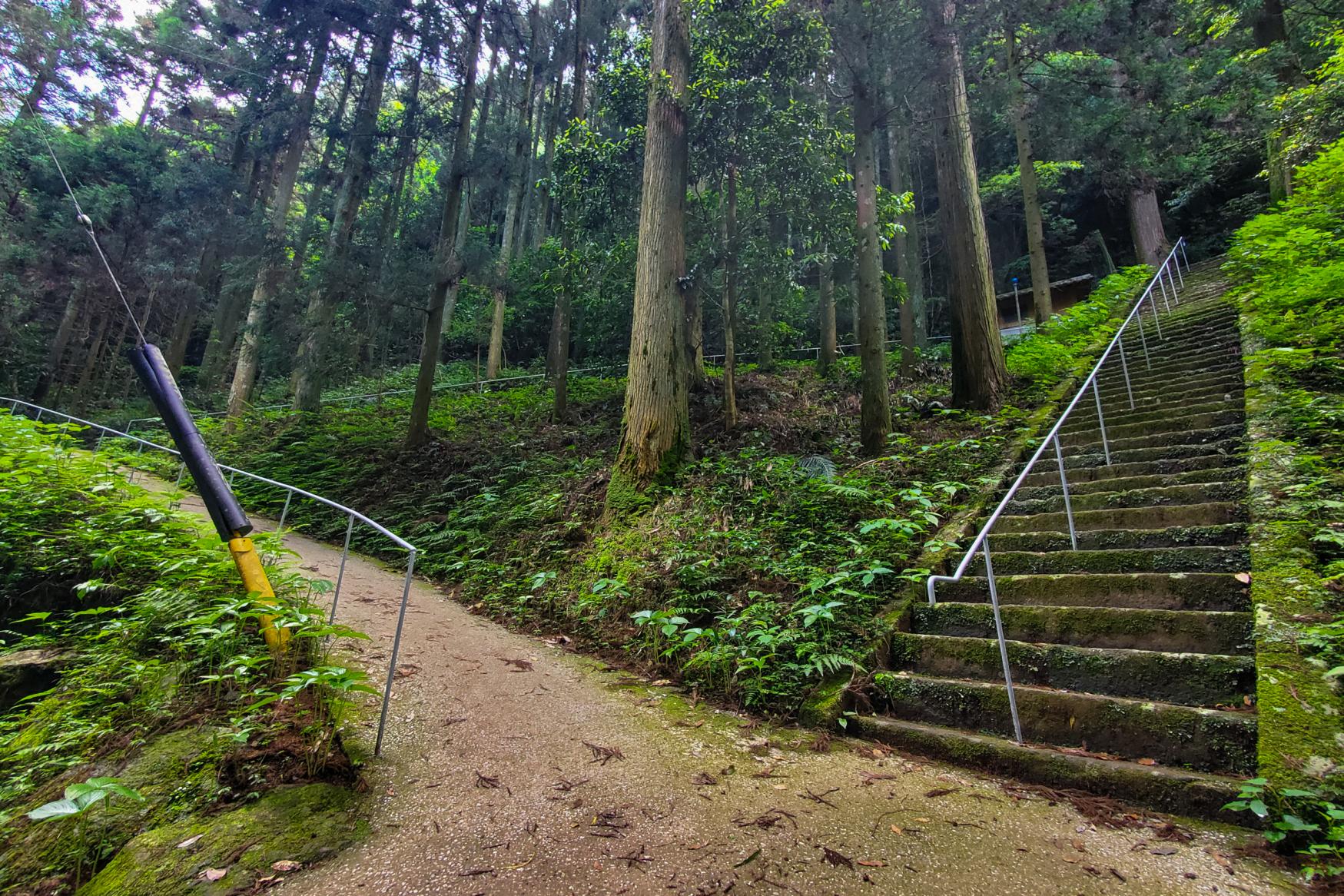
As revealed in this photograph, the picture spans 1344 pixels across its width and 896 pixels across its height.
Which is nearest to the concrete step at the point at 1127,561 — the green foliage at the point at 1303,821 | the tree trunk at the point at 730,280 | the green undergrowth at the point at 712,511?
the green undergrowth at the point at 712,511

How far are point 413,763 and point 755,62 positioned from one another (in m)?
9.69

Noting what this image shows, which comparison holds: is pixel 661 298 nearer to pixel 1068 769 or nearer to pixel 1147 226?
pixel 1068 769

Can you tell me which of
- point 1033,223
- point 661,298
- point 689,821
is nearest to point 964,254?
point 661,298

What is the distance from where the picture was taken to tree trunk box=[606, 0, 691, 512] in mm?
6461

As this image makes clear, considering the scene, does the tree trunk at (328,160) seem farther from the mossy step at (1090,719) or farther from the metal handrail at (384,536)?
the mossy step at (1090,719)

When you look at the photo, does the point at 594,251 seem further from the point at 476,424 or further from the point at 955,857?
the point at 955,857

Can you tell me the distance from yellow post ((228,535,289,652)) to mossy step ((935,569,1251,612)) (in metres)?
4.38

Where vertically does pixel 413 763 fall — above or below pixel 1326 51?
below

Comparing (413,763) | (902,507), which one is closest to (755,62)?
(902,507)

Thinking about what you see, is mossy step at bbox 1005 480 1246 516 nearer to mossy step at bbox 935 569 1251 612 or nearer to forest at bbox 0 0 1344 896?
forest at bbox 0 0 1344 896

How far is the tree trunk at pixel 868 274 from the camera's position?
6.86m

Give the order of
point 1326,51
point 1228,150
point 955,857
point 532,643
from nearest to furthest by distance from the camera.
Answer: point 955,857 < point 532,643 < point 1326,51 < point 1228,150

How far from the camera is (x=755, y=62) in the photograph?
332 inches

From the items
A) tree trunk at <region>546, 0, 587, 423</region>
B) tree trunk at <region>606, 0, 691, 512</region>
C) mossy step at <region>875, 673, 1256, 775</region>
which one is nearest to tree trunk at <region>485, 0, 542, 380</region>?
tree trunk at <region>546, 0, 587, 423</region>
